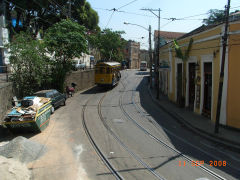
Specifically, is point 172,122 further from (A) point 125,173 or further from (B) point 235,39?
(A) point 125,173

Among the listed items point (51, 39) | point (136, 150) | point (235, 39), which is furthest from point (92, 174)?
point (51, 39)

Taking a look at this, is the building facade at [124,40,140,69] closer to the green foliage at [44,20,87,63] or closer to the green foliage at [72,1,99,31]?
the green foliage at [72,1,99,31]

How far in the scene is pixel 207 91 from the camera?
15102 millimetres

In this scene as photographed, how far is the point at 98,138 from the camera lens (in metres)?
11.0

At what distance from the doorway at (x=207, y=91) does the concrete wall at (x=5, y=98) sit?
13.2 metres

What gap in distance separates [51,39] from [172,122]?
543 inches

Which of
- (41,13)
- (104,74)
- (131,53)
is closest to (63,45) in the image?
(104,74)

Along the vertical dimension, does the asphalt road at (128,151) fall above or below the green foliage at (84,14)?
below

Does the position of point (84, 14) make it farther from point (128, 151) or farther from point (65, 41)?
point (128, 151)

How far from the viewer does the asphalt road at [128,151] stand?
290 inches

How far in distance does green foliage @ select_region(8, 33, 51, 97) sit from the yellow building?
A: 39.0ft

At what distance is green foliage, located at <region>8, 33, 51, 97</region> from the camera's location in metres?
16.8

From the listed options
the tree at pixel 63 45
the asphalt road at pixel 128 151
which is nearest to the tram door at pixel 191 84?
the asphalt road at pixel 128 151

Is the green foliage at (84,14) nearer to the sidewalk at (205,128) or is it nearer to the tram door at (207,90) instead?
the sidewalk at (205,128)
